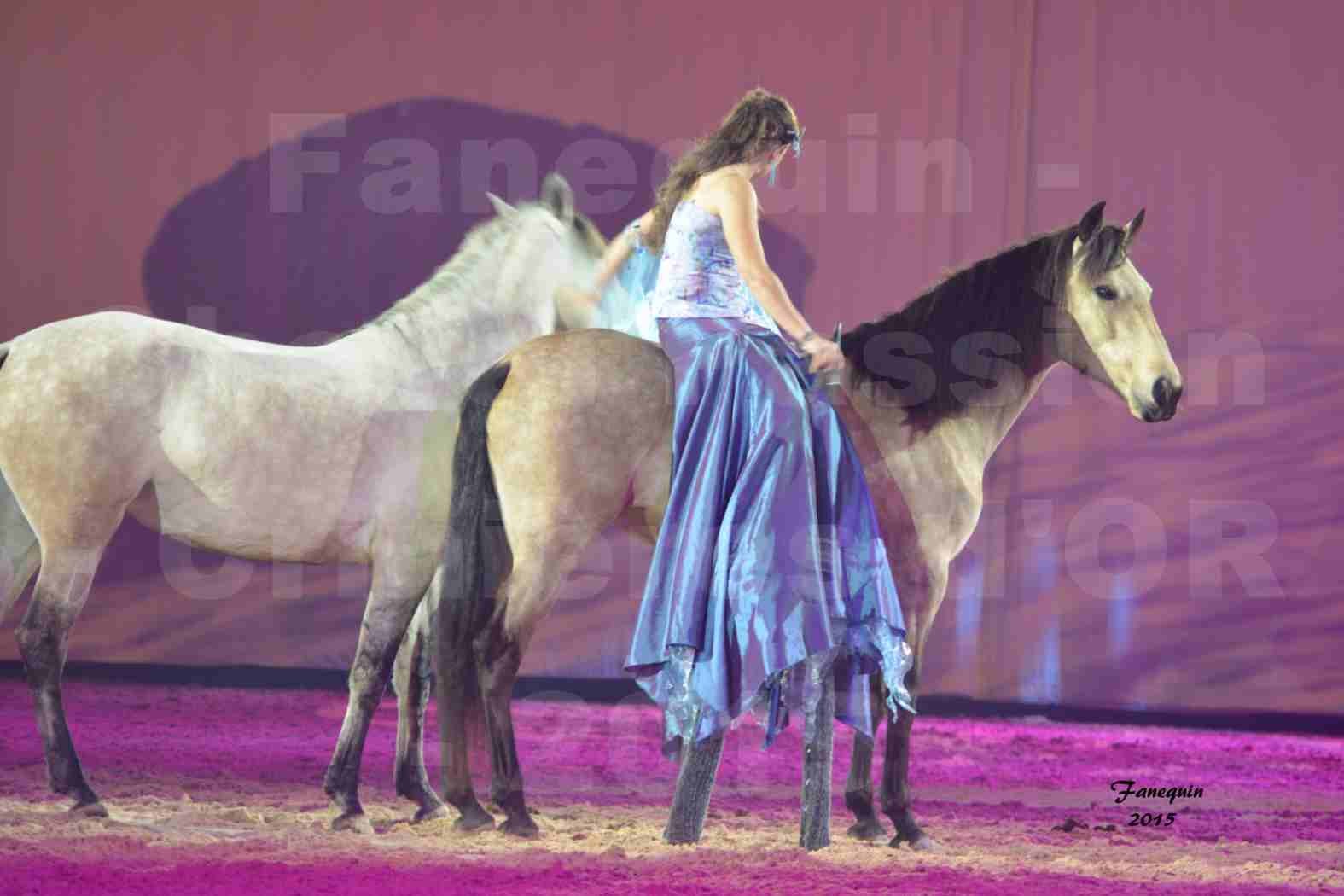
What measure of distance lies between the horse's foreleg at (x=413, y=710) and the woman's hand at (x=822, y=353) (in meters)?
1.41

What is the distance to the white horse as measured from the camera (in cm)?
363

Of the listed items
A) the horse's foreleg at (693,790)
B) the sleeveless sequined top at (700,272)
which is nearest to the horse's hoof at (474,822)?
the horse's foreleg at (693,790)

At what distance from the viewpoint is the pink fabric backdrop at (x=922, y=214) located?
620cm

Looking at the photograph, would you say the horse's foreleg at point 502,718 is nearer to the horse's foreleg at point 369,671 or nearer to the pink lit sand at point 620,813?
the pink lit sand at point 620,813

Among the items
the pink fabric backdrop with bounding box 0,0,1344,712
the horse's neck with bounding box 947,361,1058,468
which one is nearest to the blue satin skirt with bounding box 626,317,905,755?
the horse's neck with bounding box 947,361,1058,468

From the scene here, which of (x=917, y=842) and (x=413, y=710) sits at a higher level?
(x=413, y=710)

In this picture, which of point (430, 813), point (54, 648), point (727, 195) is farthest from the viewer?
point (430, 813)

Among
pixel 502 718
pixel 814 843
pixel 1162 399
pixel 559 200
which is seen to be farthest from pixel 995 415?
pixel 502 718

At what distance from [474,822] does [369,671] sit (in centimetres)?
51

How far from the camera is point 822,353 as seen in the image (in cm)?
337

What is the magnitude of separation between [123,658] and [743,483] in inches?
167

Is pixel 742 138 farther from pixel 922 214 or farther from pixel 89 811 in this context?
pixel 922 214

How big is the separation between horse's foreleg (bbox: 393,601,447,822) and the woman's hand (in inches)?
55.5

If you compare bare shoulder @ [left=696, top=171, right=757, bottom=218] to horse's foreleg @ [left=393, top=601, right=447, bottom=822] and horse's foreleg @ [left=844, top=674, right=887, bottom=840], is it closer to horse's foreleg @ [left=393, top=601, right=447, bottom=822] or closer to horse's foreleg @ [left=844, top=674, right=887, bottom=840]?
horse's foreleg @ [left=844, top=674, right=887, bottom=840]
